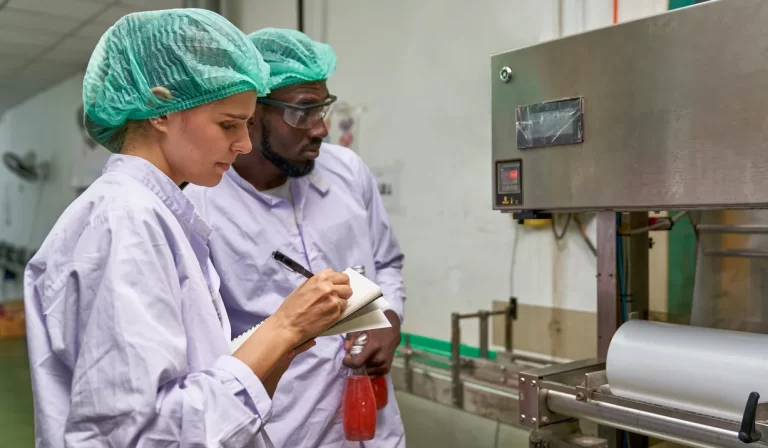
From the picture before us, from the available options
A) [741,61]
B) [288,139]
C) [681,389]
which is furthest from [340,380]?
[741,61]

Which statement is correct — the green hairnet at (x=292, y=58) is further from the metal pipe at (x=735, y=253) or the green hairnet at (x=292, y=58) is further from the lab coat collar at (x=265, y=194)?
the metal pipe at (x=735, y=253)

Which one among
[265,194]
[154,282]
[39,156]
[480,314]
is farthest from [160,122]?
[39,156]

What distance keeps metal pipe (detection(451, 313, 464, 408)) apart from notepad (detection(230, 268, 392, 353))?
43.6 inches

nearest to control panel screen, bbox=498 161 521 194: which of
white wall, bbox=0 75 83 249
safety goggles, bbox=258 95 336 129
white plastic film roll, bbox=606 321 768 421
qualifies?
white plastic film roll, bbox=606 321 768 421

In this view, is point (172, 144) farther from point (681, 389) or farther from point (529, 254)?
point (529, 254)

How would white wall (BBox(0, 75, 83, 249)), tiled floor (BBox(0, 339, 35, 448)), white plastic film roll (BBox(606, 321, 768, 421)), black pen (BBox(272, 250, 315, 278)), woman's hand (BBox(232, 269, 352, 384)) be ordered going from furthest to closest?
white wall (BBox(0, 75, 83, 249)), tiled floor (BBox(0, 339, 35, 448)), black pen (BBox(272, 250, 315, 278)), white plastic film roll (BBox(606, 321, 768, 421)), woman's hand (BBox(232, 269, 352, 384))

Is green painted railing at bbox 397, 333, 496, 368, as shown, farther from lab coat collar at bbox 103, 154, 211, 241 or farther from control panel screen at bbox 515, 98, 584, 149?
lab coat collar at bbox 103, 154, 211, 241

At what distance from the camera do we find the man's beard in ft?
4.89

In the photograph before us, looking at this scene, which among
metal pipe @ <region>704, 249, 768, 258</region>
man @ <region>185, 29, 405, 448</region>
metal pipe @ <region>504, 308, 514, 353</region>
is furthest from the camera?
metal pipe @ <region>504, 308, 514, 353</region>

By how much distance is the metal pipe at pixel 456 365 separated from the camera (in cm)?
212

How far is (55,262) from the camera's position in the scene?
79cm

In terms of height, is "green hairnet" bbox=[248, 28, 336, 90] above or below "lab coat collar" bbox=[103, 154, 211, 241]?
above

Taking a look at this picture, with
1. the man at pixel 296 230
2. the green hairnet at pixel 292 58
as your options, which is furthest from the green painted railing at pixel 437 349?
the green hairnet at pixel 292 58

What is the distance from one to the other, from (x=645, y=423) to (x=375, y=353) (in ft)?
1.96
